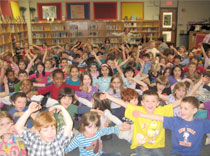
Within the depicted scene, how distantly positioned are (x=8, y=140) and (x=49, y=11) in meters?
10.5

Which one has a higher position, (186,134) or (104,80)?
(104,80)

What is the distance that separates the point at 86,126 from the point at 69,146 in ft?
0.84

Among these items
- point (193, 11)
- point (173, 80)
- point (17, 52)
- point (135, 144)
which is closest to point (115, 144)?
point (135, 144)

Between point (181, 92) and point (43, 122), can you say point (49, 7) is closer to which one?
point (181, 92)

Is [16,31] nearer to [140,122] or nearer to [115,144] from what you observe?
[115,144]

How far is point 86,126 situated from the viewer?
1964 mm

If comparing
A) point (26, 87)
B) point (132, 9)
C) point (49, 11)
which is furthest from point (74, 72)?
point (132, 9)

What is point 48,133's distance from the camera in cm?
175

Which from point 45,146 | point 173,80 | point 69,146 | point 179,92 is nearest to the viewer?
point 45,146

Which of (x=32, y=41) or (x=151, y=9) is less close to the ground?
(x=151, y=9)

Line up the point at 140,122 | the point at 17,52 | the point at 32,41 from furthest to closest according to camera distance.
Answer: the point at 32,41
the point at 17,52
the point at 140,122

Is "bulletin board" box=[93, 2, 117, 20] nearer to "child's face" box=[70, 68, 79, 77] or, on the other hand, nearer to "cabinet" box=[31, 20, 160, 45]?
"cabinet" box=[31, 20, 160, 45]

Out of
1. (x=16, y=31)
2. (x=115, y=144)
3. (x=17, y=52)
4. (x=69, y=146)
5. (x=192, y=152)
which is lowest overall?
(x=115, y=144)

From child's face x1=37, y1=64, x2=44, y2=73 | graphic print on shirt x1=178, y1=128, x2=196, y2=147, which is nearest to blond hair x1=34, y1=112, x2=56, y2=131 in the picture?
graphic print on shirt x1=178, y1=128, x2=196, y2=147
